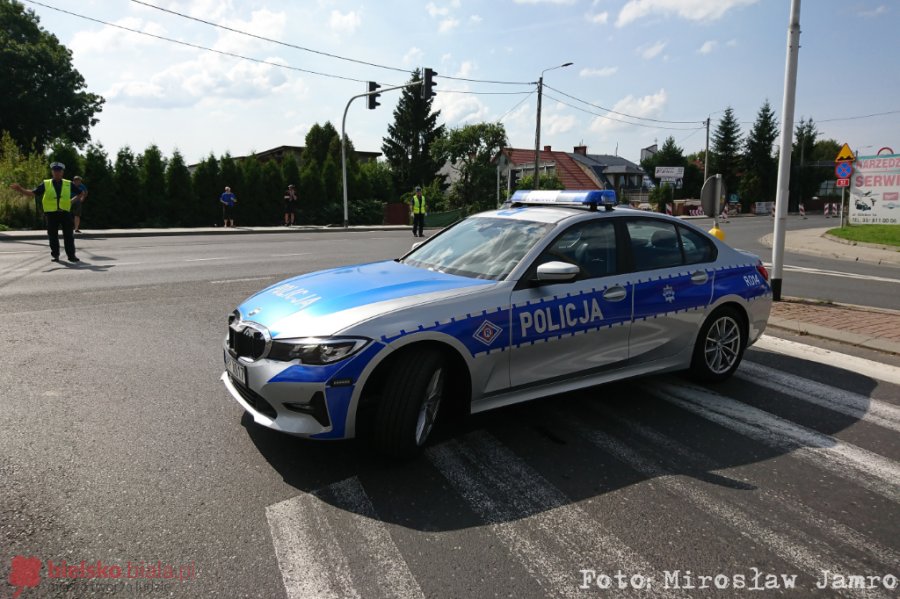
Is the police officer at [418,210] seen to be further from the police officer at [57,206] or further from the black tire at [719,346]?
the black tire at [719,346]

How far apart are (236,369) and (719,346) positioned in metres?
4.03

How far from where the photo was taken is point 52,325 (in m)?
6.95

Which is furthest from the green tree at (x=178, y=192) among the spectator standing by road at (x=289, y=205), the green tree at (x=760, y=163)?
the green tree at (x=760, y=163)

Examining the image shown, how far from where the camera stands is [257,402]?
146 inches

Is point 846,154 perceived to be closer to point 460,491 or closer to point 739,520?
point 739,520

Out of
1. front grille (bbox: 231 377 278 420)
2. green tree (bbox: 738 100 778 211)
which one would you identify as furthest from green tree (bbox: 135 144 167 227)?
green tree (bbox: 738 100 778 211)

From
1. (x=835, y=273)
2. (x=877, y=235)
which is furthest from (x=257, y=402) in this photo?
(x=877, y=235)

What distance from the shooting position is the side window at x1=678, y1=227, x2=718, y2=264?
5.32m

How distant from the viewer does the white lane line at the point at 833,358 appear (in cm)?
593

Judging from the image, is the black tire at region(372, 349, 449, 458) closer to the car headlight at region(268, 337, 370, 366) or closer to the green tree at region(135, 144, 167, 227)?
the car headlight at region(268, 337, 370, 366)

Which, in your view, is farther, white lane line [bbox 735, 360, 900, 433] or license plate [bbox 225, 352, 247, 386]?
white lane line [bbox 735, 360, 900, 433]

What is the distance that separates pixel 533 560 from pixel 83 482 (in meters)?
2.48

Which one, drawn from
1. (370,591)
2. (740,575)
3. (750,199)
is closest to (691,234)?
(740,575)

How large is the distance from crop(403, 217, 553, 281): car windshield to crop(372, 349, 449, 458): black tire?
0.91 meters
